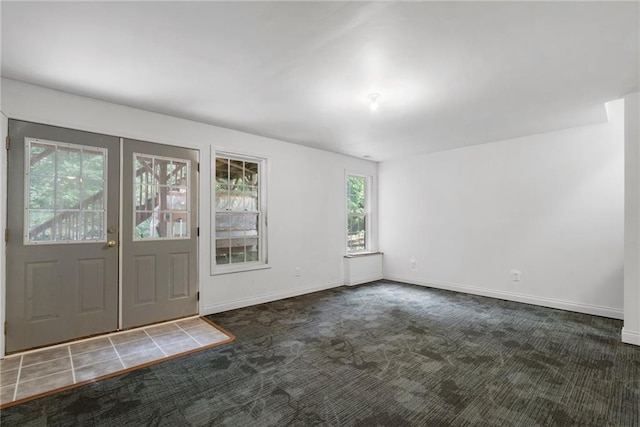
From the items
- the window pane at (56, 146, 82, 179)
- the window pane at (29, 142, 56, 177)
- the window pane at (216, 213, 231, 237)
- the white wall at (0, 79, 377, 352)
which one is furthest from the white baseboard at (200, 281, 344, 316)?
the window pane at (29, 142, 56, 177)

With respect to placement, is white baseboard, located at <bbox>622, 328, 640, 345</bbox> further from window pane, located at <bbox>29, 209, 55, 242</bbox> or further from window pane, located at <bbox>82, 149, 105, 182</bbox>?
window pane, located at <bbox>29, 209, 55, 242</bbox>

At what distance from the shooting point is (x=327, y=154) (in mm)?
5480

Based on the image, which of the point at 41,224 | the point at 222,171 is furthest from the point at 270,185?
the point at 41,224

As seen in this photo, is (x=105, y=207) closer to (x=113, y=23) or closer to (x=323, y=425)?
(x=113, y=23)

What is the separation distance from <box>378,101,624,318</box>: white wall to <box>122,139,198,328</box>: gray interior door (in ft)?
12.9

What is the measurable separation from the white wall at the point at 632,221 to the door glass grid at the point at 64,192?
17.6 ft

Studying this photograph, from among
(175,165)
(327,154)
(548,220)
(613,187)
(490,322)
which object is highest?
(327,154)

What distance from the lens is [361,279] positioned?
580 cm

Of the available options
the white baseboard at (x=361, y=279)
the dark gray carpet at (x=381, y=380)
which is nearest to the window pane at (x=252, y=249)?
the dark gray carpet at (x=381, y=380)

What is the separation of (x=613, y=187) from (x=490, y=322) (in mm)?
2333

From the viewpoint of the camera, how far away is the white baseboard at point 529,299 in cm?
381

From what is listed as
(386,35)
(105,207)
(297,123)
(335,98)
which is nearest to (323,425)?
(386,35)

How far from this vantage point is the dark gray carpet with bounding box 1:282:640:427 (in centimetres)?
190

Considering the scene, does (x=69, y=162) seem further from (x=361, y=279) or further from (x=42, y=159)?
(x=361, y=279)
